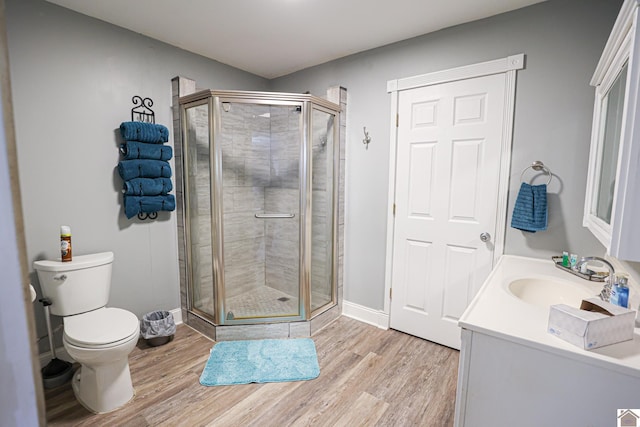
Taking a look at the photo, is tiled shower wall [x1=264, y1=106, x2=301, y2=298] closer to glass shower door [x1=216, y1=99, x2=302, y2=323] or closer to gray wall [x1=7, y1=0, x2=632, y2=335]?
glass shower door [x1=216, y1=99, x2=302, y2=323]

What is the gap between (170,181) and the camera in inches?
99.6

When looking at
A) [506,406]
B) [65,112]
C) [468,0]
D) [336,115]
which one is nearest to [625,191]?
[506,406]

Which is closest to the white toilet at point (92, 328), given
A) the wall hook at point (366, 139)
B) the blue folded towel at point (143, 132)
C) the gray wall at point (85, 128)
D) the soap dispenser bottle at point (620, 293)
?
the gray wall at point (85, 128)

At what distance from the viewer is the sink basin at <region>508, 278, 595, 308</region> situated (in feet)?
5.13

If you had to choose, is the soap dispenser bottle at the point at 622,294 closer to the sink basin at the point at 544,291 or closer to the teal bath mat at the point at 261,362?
the sink basin at the point at 544,291

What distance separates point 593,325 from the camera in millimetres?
930

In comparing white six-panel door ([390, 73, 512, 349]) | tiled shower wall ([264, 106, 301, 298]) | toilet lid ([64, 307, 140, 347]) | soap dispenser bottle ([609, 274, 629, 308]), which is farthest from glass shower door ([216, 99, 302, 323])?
soap dispenser bottle ([609, 274, 629, 308])

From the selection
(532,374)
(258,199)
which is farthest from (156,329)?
(532,374)

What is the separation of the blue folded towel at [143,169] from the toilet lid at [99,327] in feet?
3.22

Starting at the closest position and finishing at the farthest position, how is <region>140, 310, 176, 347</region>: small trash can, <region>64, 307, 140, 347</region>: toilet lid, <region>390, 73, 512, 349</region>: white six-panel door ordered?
<region>64, 307, 140, 347</region>: toilet lid → <region>390, 73, 512, 349</region>: white six-panel door → <region>140, 310, 176, 347</region>: small trash can

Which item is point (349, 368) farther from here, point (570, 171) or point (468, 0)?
point (468, 0)

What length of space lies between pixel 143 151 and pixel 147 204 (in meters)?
0.41

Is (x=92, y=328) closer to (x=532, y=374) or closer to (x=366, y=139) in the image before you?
(x=532, y=374)

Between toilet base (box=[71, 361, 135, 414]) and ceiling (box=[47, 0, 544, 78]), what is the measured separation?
2323 mm
